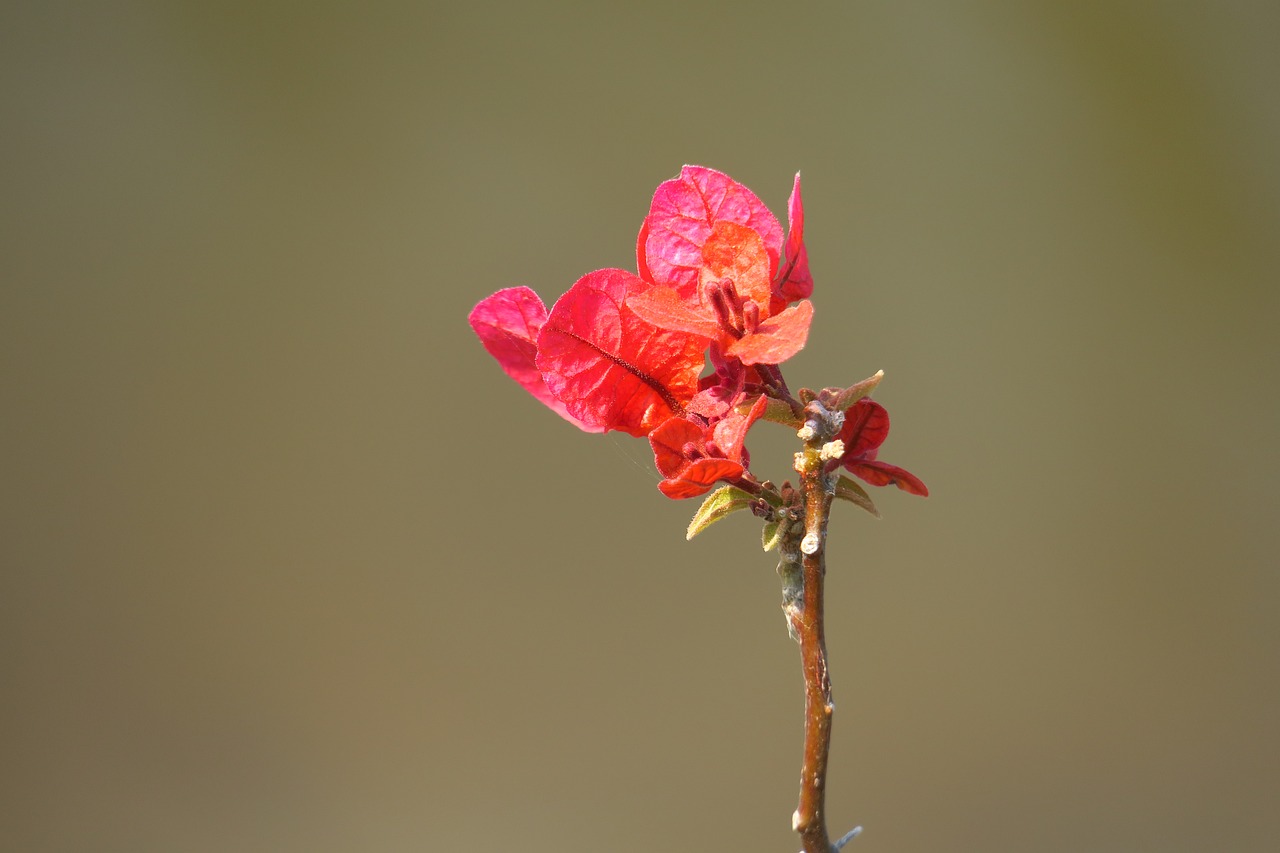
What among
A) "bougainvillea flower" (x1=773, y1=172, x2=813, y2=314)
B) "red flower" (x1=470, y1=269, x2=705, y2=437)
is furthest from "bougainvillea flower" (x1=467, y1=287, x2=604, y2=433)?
"bougainvillea flower" (x1=773, y1=172, x2=813, y2=314)

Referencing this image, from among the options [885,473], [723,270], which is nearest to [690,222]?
[723,270]

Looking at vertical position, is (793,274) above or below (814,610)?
above

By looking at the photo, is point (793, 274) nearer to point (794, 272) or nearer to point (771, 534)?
point (794, 272)

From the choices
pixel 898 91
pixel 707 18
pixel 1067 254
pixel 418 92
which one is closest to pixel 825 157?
pixel 898 91

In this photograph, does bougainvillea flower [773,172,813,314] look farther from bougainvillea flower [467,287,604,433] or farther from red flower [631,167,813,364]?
bougainvillea flower [467,287,604,433]

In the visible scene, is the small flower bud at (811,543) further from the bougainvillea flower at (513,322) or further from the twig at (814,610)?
the bougainvillea flower at (513,322)

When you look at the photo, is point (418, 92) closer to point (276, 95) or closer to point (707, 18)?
point (276, 95)
